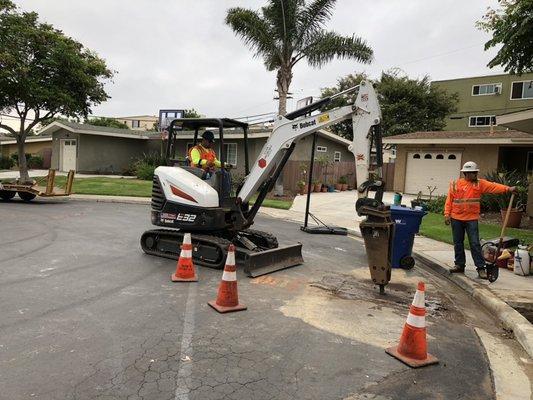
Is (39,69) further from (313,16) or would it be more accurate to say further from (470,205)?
(470,205)

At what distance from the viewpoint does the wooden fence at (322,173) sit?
80.0 ft

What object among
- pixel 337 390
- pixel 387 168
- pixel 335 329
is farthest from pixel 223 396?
pixel 387 168

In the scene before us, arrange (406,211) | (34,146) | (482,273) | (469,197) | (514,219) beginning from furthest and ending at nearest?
(34,146), (514,219), (406,211), (469,197), (482,273)

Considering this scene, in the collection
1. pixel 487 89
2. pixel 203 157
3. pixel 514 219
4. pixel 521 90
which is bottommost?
pixel 514 219

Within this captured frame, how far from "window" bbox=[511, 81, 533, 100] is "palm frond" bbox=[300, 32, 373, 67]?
19239 millimetres

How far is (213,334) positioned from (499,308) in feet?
12.8

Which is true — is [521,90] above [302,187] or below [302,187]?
above

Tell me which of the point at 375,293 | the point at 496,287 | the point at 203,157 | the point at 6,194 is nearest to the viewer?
the point at 375,293

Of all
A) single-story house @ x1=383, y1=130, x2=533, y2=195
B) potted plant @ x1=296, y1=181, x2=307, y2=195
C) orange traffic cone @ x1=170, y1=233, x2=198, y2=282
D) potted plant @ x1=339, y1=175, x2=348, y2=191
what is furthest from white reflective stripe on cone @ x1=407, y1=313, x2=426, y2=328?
potted plant @ x1=339, y1=175, x2=348, y2=191

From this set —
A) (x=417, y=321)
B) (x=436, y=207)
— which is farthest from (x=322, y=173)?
(x=417, y=321)

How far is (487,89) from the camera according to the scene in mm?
35344

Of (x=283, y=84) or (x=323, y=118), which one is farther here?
(x=283, y=84)

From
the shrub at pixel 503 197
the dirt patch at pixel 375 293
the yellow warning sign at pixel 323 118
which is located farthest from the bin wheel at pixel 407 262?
the shrub at pixel 503 197

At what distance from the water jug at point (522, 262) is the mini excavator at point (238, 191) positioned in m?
3.13
